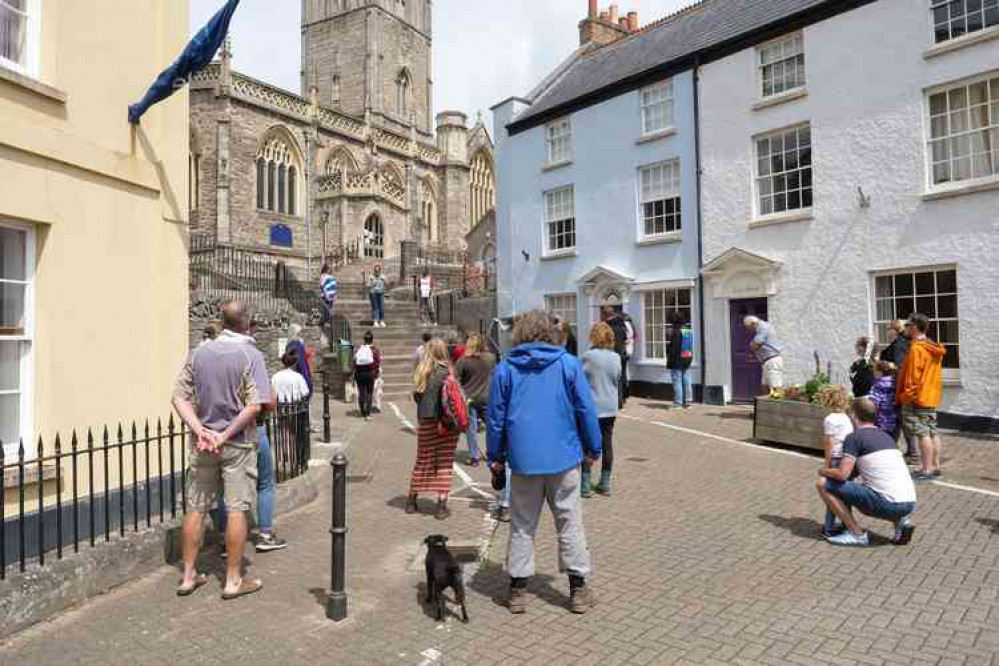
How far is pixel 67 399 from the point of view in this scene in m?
5.53

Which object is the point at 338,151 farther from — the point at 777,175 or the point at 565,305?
the point at 777,175

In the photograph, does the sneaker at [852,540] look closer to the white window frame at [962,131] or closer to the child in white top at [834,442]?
Answer: the child in white top at [834,442]

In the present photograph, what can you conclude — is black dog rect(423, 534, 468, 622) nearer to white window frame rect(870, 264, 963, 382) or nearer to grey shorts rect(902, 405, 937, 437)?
grey shorts rect(902, 405, 937, 437)

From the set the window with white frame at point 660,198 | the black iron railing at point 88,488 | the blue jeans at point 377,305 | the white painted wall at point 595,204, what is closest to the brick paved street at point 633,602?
the black iron railing at point 88,488

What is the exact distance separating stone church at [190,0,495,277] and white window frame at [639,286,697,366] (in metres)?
15.6

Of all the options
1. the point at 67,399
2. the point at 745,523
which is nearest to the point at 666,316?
the point at 745,523

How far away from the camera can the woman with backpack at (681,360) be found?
14047mm

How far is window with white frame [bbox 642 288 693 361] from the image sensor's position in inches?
610

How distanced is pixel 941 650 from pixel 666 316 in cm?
1246

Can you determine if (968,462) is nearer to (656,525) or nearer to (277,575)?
(656,525)

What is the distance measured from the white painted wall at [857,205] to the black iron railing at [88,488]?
10255mm

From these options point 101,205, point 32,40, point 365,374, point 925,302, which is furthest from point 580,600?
point 925,302

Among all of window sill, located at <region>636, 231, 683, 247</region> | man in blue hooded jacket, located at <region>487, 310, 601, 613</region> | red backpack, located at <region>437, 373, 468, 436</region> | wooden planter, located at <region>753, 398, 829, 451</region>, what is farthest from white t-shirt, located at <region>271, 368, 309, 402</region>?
window sill, located at <region>636, 231, 683, 247</region>

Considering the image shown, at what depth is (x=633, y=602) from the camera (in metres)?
4.50
